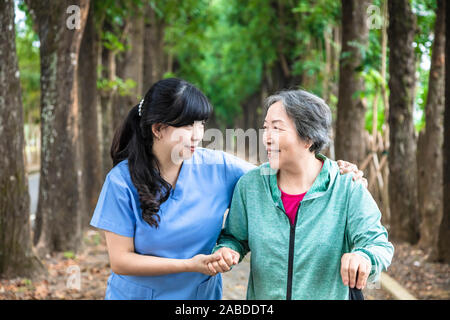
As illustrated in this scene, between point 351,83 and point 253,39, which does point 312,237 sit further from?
point 253,39

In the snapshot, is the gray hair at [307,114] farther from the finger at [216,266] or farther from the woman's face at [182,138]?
the finger at [216,266]

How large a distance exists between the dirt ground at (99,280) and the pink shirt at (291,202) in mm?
3665

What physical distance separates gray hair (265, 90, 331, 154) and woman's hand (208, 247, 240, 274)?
2.18ft

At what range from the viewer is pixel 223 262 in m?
2.39

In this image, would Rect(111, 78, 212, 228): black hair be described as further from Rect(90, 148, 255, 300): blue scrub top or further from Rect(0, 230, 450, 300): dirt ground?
Rect(0, 230, 450, 300): dirt ground

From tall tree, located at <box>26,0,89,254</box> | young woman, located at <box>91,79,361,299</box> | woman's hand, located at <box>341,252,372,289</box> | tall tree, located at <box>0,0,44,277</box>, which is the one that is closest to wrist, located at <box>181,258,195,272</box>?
young woman, located at <box>91,79,361,299</box>

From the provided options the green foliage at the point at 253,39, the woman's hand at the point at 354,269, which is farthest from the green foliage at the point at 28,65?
the woman's hand at the point at 354,269

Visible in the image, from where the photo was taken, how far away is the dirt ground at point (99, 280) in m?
5.99

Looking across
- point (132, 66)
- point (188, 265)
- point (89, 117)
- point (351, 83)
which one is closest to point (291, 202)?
point (188, 265)

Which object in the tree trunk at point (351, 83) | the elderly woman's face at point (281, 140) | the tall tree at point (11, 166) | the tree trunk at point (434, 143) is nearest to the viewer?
the elderly woman's face at point (281, 140)

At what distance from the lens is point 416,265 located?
7363mm

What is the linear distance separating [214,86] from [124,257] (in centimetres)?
4195

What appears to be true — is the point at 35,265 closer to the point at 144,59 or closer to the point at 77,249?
the point at 77,249
